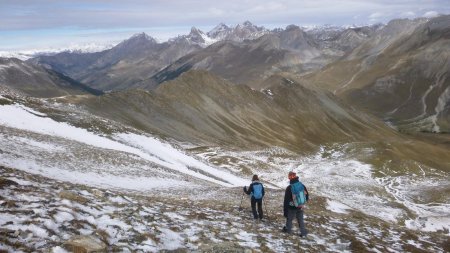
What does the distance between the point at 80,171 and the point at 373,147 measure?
88.6 metres

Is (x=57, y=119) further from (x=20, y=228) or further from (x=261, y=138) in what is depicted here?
(x=261, y=138)

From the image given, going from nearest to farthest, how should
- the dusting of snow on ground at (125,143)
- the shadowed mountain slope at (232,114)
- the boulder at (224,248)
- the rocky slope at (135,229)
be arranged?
the rocky slope at (135,229)
the boulder at (224,248)
the dusting of snow on ground at (125,143)
the shadowed mountain slope at (232,114)

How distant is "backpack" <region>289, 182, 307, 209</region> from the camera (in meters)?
18.8

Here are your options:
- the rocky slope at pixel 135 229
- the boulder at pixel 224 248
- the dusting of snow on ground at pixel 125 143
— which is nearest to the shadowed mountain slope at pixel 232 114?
the dusting of snow on ground at pixel 125 143

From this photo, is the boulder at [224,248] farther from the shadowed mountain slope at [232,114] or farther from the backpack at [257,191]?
the shadowed mountain slope at [232,114]

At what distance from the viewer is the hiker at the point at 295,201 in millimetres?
18812

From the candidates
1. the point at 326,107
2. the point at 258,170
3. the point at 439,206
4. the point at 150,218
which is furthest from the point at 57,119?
the point at 326,107

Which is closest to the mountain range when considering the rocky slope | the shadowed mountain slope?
the rocky slope

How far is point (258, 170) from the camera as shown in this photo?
7481cm

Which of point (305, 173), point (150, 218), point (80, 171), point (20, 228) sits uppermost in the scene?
point (20, 228)

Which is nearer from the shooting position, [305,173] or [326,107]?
[305,173]

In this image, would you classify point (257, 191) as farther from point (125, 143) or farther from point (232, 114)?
point (232, 114)

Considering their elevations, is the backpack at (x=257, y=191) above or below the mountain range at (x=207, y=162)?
above

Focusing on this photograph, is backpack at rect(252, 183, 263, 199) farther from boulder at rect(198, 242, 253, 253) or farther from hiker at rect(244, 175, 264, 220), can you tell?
boulder at rect(198, 242, 253, 253)
